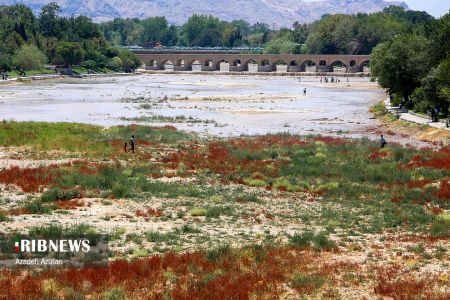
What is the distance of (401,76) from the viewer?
3533 inches

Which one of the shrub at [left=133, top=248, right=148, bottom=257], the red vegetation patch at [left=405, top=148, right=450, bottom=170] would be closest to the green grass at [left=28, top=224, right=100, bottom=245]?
the shrub at [left=133, top=248, right=148, bottom=257]

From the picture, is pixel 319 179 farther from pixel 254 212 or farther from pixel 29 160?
pixel 29 160

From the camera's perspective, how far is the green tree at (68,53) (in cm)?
19038

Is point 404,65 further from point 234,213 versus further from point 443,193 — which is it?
point 234,213

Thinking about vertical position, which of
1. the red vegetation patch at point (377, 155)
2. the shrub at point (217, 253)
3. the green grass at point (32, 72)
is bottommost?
the green grass at point (32, 72)

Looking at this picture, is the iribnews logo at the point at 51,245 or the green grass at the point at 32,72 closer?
the iribnews logo at the point at 51,245

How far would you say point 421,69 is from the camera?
8312cm

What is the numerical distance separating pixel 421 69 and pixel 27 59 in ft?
362

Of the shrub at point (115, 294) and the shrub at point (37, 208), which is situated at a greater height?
the shrub at point (115, 294)

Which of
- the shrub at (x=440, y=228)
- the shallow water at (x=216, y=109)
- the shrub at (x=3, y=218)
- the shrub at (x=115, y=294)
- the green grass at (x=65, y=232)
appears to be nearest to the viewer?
the shrub at (x=115, y=294)

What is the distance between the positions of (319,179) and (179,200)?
1002 cm

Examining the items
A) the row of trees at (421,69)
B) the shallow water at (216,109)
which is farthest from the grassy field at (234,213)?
the row of trees at (421,69)

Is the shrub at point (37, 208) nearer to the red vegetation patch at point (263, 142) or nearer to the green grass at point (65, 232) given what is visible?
the green grass at point (65, 232)

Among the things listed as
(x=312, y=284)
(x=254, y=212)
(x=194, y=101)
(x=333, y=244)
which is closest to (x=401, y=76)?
(x=194, y=101)
